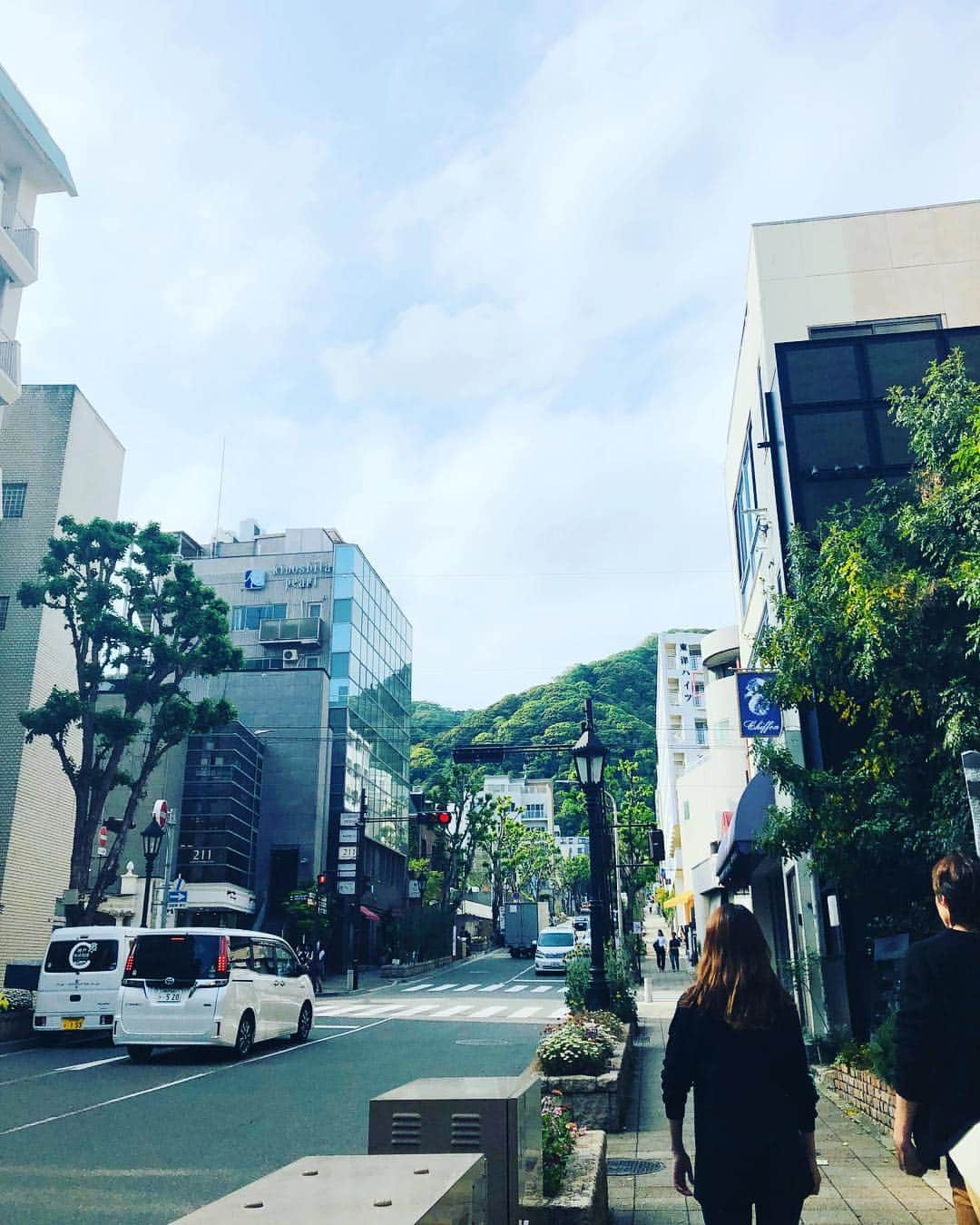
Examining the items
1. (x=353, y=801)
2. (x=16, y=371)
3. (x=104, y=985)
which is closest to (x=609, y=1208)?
(x=104, y=985)

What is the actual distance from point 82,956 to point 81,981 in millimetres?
432

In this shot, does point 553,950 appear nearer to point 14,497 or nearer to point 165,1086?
point 14,497

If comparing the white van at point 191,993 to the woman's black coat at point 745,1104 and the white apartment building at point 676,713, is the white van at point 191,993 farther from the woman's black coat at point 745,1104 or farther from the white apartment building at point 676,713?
the white apartment building at point 676,713

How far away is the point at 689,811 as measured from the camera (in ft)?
139

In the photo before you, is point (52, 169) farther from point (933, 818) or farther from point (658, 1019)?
point (933, 818)

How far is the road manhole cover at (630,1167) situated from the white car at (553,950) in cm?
3726

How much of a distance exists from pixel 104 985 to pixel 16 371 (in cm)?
1759

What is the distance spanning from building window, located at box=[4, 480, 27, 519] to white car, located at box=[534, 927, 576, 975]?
1084 inches

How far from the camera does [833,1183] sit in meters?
7.43

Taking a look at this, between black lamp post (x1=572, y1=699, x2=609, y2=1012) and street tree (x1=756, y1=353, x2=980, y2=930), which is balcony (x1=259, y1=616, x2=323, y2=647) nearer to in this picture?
black lamp post (x1=572, y1=699, x2=609, y2=1012)

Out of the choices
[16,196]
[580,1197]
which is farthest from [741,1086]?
[16,196]

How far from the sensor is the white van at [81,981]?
698 inches

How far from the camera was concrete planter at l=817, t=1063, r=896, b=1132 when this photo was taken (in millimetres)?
9273

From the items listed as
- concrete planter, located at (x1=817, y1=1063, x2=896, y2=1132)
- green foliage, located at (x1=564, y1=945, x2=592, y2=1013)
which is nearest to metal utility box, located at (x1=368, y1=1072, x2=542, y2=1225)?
concrete planter, located at (x1=817, y1=1063, x2=896, y2=1132)
